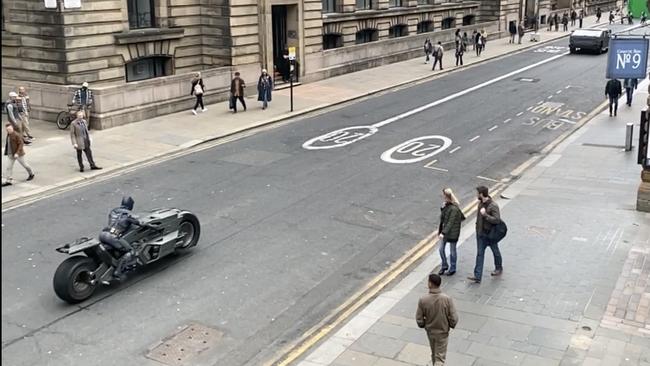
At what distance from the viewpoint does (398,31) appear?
156ft

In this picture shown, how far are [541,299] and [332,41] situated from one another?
32148 mm

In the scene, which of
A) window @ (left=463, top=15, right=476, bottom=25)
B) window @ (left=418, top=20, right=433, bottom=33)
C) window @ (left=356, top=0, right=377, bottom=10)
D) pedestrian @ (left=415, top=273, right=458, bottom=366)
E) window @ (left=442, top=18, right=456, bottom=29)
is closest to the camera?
pedestrian @ (left=415, top=273, right=458, bottom=366)

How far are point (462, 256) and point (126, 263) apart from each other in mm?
5922

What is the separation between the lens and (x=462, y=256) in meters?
12.9

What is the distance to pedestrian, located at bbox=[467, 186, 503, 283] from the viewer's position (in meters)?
11.3

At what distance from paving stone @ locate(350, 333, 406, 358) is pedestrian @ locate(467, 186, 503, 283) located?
105 inches

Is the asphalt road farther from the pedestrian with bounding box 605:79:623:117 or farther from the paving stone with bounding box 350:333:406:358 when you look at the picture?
the pedestrian with bounding box 605:79:623:117

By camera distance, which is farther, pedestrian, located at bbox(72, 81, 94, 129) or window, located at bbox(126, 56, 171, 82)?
window, located at bbox(126, 56, 171, 82)

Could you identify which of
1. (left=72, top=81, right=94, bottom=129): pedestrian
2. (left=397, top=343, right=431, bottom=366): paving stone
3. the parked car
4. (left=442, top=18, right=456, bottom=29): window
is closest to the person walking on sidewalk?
(left=397, top=343, right=431, bottom=366): paving stone

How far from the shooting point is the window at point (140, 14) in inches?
1126

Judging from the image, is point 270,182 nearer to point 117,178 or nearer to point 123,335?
point 117,178

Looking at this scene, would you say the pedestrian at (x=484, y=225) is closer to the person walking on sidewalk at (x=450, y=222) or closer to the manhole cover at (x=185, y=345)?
the person walking on sidewalk at (x=450, y=222)

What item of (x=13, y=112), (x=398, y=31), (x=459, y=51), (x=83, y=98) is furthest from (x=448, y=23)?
(x=13, y=112)

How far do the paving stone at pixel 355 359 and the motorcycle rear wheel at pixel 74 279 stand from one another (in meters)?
4.21
